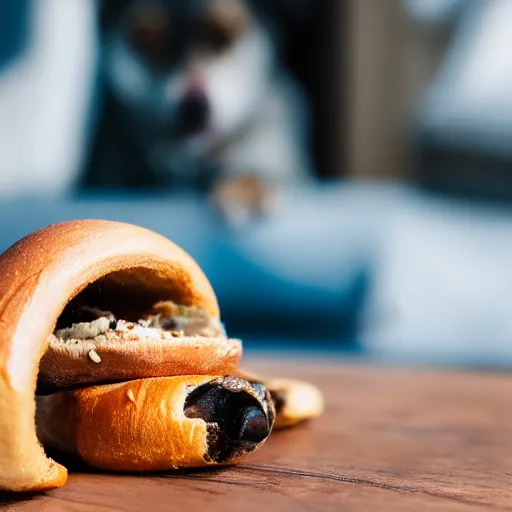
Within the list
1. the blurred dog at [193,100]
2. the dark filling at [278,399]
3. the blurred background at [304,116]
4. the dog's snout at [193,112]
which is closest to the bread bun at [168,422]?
the dark filling at [278,399]

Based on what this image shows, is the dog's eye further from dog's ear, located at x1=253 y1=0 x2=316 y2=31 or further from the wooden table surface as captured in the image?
the wooden table surface

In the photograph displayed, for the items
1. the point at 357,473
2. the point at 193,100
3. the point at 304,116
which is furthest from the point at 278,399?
the point at 304,116

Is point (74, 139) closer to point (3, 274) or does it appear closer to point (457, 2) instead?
point (457, 2)

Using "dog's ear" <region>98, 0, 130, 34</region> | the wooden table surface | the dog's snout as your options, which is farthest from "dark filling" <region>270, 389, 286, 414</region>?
"dog's ear" <region>98, 0, 130, 34</region>

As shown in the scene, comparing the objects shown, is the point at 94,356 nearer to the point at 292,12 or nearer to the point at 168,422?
the point at 168,422

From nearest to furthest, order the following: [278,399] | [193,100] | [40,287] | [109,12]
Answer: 1. [40,287]
2. [278,399]
3. [193,100]
4. [109,12]

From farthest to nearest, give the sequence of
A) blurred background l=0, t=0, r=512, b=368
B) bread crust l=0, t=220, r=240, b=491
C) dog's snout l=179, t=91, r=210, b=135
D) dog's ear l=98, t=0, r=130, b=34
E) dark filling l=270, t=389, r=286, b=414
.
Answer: dog's ear l=98, t=0, r=130, b=34
dog's snout l=179, t=91, r=210, b=135
blurred background l=0, t=0, r=512, b=368
dark filling l=270, t=389, r=286, b=414
bread crust l=0, t=220, r=240, b=491

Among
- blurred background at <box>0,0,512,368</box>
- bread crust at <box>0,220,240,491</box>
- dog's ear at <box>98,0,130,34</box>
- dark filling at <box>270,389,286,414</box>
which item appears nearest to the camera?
bread crust at <box>0,220,240,491</box>

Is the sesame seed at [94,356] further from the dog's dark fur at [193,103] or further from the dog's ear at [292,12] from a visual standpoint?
the dog's ear at [292,12]
